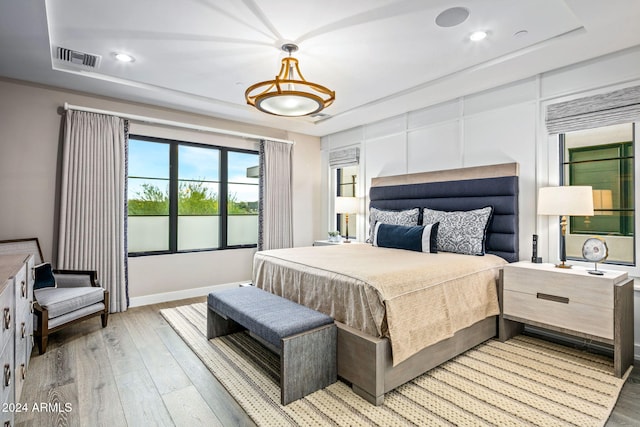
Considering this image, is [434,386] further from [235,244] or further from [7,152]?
[7,152]

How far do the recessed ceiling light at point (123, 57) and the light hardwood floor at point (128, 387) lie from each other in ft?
8.61

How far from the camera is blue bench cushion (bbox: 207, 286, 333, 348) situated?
2186 millimetres

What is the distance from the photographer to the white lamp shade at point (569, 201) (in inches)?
107

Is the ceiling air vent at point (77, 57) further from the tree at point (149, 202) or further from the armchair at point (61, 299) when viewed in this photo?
the armchair at point (61, 299)

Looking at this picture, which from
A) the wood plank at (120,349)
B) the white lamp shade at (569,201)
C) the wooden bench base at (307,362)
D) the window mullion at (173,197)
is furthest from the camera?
the window mullion at (173,197)

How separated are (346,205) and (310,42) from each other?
2719 millimetres

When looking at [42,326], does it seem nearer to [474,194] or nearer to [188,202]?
[188,202]

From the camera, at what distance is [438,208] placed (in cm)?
406

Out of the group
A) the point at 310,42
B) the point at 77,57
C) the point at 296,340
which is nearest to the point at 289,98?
the point at 310,42

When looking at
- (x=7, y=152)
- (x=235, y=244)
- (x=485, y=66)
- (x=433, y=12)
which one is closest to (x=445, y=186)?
(x=485, y=66)

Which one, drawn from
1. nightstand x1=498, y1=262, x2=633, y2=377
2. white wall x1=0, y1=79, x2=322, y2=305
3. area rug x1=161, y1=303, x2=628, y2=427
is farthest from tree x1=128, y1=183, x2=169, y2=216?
nightstand x1=498, y1=262, x2=633, y2=377

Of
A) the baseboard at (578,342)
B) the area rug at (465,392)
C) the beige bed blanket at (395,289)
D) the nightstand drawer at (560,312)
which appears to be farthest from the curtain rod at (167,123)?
the baseboard at (578,342)

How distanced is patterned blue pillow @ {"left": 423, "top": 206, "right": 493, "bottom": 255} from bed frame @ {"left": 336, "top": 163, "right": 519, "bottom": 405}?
0.18 m

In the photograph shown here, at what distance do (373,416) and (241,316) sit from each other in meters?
1.16
